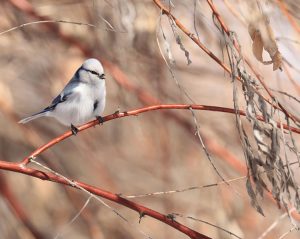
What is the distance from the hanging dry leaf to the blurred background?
87 centimetres

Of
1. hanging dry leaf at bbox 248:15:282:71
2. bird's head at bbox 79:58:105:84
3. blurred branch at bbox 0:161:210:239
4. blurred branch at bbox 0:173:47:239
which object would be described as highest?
bird's head at bbox 79:58:105:84

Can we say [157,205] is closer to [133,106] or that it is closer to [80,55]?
[133,106]

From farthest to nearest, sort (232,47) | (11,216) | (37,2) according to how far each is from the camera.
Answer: (37,2) < (11,216) < (232,47)

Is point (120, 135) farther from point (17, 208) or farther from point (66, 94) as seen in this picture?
point (66, 94)

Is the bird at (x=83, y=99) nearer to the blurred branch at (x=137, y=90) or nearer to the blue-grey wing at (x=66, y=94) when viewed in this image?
the blue-grey wing at (x=66, y=94)

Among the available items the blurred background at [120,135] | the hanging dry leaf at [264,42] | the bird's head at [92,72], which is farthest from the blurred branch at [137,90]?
the hanging dry leaf at [264,42]

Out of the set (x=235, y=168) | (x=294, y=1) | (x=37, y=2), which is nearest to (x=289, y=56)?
(x=294, y=1)

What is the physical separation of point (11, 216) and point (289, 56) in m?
0.93

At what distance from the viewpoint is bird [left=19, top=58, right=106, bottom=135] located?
4.44ft

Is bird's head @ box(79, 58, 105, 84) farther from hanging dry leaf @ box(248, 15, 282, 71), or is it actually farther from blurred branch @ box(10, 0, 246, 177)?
blurred branch @ box(10, 0, 246, 177)

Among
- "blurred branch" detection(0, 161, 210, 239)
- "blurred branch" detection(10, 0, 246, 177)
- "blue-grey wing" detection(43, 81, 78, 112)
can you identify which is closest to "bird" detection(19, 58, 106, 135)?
"blue-grey wing" detection(43, 81, 78, 112)

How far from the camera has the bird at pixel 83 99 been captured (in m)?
1.35

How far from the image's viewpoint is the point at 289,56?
1.98 metres

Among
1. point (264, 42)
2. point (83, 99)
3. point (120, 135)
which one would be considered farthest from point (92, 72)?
point (120, 135)
